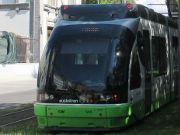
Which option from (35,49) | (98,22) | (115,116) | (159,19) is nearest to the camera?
(115,116)

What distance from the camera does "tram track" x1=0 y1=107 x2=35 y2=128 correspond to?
1501 cm

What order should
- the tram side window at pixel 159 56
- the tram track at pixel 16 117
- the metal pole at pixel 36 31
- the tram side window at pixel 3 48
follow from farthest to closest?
1. the metal pole at pixel 36 31
2. the tram side window at pixel 3 48
3. the tram side window at pixel 159 56
4. the tram track at pixel 16 117

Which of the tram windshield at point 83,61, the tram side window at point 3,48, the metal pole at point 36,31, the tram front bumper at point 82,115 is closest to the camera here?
the tram front bumper at point 82,115

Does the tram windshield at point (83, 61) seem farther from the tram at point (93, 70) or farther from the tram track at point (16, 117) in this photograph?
the tram track at point (16, 117)

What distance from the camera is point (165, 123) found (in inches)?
541

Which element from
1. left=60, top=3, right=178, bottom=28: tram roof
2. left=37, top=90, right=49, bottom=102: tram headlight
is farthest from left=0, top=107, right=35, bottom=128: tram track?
left=60, top=3, right=178, bottom=28: tram roof

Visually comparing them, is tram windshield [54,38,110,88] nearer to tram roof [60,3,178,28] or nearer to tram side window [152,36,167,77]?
tram roof [60,3,178,28]

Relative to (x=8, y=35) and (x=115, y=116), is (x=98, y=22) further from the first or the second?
(x=8, y=35)

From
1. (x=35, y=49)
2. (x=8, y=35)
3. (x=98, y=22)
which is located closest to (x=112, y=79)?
(x=98, y=22)

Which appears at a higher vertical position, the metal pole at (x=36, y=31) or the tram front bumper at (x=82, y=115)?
the tram front bumper at (x=82, y=115)

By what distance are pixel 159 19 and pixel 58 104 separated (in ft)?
19.0

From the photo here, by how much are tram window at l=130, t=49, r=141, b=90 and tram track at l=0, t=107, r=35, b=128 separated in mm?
3407

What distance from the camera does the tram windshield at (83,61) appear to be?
12453mm

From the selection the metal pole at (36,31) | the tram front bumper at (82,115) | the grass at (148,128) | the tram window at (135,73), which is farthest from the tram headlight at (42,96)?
the metal pole at (36,31)
